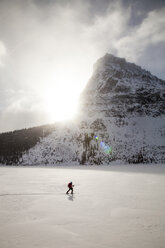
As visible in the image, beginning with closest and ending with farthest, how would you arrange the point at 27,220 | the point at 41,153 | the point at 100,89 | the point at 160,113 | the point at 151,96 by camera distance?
the point at 27,220 < the point at 41,153 < the point at 160,113 < the point at 151,96 < the point at 100,89

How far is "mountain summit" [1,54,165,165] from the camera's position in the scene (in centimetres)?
5884

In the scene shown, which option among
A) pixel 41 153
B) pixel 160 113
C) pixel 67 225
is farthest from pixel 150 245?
pixel 160 113

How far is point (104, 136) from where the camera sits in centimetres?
7156

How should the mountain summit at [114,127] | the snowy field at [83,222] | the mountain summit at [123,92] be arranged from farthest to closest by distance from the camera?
the mountain summit at [123,92] → the mountain summit at [114,127] → the snowy field at [83,222]

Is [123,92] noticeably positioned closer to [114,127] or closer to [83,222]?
[114,127]

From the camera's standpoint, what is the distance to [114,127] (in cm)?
8062

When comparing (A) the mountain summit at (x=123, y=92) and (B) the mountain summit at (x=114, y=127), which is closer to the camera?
(B) the mountain summit at (x=114, y=127)

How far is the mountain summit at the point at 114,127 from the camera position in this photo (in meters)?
58.8

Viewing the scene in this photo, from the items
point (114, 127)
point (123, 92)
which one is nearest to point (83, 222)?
point (114, 127)

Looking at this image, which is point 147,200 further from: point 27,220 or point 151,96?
point 151,96

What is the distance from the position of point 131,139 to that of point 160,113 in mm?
34126

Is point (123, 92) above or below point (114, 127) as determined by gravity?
above

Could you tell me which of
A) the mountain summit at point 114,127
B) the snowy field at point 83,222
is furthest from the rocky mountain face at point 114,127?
the snowy field at point 83,222

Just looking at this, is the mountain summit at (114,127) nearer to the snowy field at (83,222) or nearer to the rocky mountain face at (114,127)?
the rocky mountain face at (114,127)
